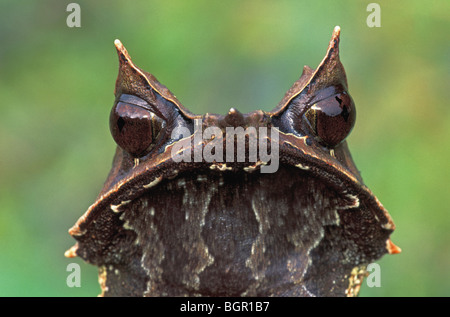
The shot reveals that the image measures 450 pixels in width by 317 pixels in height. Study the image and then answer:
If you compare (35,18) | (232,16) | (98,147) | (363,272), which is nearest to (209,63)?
(232,16)

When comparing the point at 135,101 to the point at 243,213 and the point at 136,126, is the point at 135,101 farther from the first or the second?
the point at 243,213

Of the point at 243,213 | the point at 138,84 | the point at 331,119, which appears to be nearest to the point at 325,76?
the point at 331,119

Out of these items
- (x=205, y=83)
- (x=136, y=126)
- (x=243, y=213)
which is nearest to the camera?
(x=136, y=126)

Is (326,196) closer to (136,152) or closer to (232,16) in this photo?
(136,152)

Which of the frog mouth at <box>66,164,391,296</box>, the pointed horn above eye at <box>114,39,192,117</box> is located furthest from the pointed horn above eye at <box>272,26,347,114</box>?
the pointed horn above eye at <box>114,39,192,117</box>

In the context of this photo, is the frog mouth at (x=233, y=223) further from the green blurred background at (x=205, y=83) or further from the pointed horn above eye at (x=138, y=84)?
the green blurred background at (x=205, y=83)
